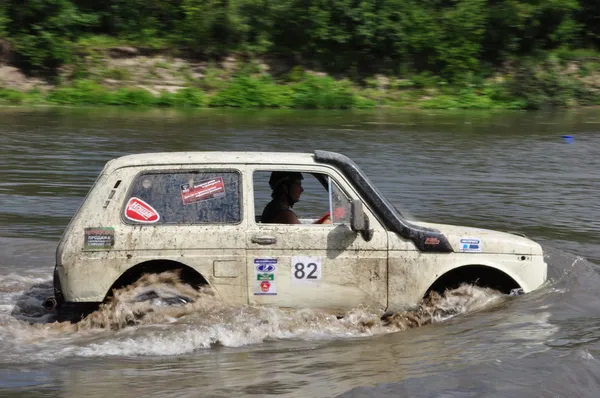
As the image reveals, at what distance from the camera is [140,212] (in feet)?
26.0

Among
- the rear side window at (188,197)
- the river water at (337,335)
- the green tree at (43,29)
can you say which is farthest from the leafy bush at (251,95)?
the rear side window at (188,197)

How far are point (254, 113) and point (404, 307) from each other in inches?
795

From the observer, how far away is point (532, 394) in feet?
21.4

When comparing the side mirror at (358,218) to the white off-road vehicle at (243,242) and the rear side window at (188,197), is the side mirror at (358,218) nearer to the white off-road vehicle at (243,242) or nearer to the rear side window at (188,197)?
the white off-road vehicle at (243,242)

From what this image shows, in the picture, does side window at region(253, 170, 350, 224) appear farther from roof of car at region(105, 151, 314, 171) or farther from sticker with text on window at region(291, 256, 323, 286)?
sticker with text on window at region(291, 256, 323, 286)

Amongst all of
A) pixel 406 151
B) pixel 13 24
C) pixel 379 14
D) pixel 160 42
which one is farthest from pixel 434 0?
pixel 406 151

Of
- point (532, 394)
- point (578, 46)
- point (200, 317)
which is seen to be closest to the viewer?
point (532, 394)

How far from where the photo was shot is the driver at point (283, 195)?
324 inches

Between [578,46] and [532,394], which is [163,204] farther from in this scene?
[578,46]

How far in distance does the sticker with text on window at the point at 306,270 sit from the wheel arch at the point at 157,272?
73cm

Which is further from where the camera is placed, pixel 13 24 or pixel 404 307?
pixel 13 24

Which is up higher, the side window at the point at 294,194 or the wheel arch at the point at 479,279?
the side window at the point at 294,194

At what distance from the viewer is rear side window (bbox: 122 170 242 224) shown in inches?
313

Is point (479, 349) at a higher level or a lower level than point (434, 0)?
lower
